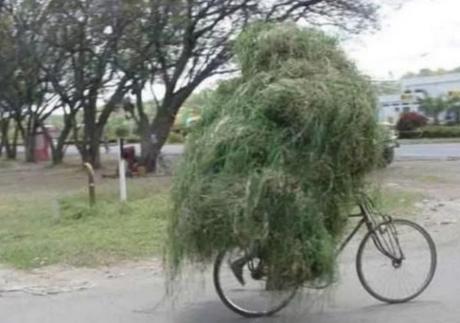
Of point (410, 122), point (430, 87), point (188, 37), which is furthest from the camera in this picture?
point (430, 87)

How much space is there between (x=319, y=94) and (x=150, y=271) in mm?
3373

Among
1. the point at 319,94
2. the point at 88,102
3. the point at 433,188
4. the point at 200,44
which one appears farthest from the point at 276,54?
the point at 88,102

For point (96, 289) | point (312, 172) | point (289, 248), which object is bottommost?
point (96, 289)

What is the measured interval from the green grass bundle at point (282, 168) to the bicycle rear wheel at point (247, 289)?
0.20m

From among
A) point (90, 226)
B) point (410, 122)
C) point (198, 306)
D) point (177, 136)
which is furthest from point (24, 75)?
point (410, 122)

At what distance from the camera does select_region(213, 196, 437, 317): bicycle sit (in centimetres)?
588

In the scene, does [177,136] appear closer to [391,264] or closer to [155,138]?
[155,138]

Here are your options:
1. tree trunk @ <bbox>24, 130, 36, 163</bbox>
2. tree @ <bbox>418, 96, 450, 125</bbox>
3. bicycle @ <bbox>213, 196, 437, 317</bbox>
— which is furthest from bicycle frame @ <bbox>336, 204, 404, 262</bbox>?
tree @ <bbox>418, 96, 450, 125</bbox>

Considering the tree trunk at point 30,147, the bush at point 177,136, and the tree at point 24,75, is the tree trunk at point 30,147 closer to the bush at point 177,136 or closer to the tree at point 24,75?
the tree at point 24,75

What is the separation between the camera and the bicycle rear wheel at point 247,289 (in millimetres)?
5807

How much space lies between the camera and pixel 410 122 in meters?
57.1

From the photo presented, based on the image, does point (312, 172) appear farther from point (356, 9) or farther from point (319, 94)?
point (356, 9)

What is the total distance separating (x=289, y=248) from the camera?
5508mm

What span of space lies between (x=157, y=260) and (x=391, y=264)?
126 inches
